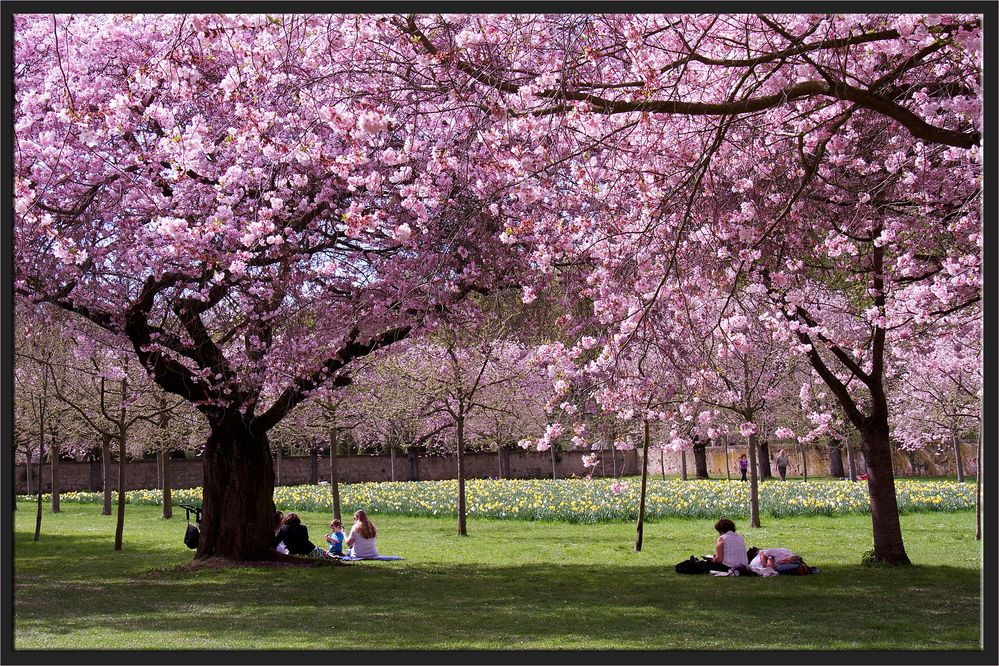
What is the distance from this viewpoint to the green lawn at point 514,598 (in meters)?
7.20

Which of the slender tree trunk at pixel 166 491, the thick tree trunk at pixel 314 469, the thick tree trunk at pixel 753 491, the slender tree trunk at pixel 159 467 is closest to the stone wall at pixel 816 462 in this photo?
the thick tree trunk at pixel 314 469

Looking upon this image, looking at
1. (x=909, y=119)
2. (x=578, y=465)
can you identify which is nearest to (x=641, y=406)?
(x=909, y=119)

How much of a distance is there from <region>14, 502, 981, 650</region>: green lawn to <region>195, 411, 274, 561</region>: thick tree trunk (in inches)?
21.9

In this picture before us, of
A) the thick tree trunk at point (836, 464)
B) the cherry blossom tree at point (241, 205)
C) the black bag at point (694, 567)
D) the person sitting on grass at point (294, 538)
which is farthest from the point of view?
the thick tree trunk at point (836, 464)

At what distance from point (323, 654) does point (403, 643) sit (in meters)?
1.08

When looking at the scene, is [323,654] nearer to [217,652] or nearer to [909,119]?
[217,652]

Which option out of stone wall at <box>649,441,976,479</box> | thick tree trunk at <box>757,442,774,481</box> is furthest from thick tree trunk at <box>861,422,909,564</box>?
thick tree trunk at <box>757,442,774,481</box>

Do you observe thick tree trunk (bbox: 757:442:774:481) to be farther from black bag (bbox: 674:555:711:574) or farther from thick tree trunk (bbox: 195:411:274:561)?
thick tree trunk (bbox: 195:411:274:561)

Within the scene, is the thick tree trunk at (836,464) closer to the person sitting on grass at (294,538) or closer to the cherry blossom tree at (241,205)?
the person sitting on grass at (294,538)

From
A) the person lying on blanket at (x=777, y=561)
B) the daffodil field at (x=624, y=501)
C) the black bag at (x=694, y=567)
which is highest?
the person lying on blanket at (x=777, y=561)

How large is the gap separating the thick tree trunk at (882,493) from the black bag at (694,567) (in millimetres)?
1992

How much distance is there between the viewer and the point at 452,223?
879 cm

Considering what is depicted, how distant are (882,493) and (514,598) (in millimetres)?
4542

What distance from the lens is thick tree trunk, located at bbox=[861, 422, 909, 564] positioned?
1144 centimetres
